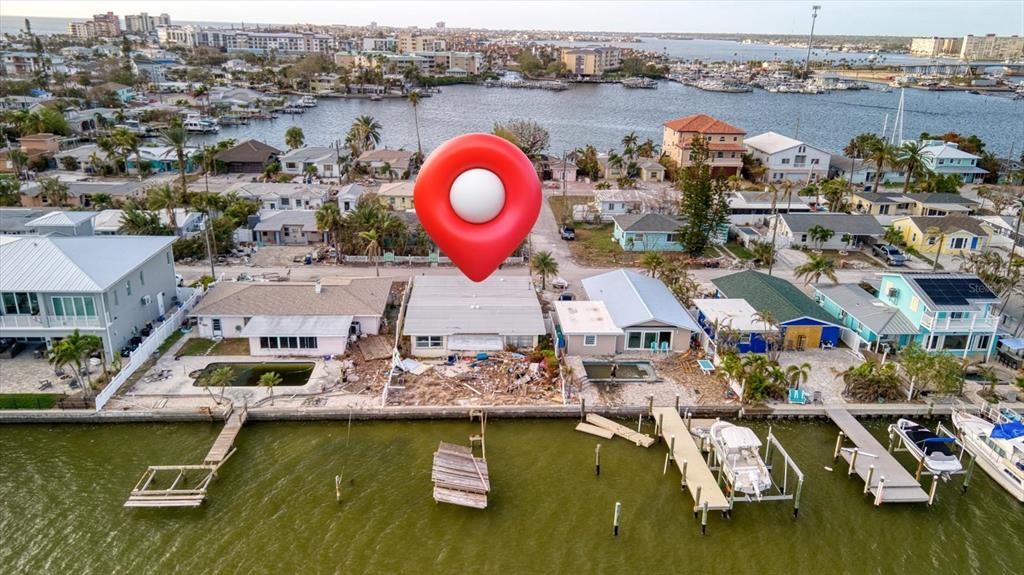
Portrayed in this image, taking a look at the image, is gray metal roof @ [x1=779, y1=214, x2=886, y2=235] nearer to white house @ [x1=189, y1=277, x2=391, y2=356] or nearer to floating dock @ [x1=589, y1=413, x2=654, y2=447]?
floating dock @ [x1=589, y1=413, x2=654, y2=447]

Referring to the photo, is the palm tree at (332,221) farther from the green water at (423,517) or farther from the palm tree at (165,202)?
the green water at (423,517)

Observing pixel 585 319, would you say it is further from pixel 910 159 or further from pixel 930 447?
pixel 910 159

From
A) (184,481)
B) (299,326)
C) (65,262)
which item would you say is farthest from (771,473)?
(65,262)

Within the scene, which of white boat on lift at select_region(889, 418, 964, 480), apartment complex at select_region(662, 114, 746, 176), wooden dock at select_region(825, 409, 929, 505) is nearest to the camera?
wooden dock at select_region(825, 409, 929, 505)

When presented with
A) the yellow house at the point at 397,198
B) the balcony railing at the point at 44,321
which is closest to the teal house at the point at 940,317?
the yellow house at the point at 397,198

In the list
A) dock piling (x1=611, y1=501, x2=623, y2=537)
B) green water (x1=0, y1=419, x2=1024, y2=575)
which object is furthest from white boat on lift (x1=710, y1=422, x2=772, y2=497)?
dock piling (x1=611, y1=501, x2=623, y2=537)

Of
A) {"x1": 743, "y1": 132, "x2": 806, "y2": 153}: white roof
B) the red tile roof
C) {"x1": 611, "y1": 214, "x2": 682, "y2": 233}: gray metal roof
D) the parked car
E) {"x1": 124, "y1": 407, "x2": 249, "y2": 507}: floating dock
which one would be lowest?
{"x1": 124, "y1": 407, "x2": 249, "y2": 507}: floating dock

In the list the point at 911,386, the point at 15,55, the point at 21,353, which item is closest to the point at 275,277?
the point at 21,353
